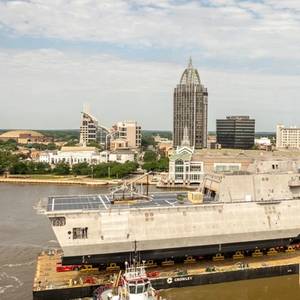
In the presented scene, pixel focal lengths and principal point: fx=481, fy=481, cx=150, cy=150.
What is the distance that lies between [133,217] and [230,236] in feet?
20.6

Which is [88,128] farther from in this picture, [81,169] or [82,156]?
[81,169]

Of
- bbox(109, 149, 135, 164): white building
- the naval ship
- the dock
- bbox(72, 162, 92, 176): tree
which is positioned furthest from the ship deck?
bbox(109, 149, 135, 164): white building

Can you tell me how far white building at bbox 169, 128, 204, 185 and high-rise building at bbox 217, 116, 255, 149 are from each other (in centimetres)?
7573

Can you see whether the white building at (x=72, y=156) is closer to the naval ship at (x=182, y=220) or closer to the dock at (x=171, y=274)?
the naval ship at (x=182, y=220)

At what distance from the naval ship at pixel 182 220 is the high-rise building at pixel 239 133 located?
12388cm

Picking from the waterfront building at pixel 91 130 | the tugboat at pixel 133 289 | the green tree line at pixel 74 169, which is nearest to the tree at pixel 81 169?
the green tree line at pixel 74 169

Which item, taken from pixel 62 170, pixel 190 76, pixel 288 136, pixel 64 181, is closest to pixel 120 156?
pixel 62 170

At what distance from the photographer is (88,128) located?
154 meters

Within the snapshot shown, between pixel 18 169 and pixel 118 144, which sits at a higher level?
pixel 118 144

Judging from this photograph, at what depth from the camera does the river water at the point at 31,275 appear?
26.5 m

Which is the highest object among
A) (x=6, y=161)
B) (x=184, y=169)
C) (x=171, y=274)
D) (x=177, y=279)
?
(x=6, y=161)

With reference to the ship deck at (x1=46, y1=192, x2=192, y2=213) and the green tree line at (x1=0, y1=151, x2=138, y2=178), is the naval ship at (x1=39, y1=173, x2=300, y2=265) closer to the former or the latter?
the ship deck at (x1=46, y1=192, x2=192, y2=213)

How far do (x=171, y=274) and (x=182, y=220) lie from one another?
10.8ft

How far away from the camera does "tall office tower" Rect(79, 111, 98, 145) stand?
152m
